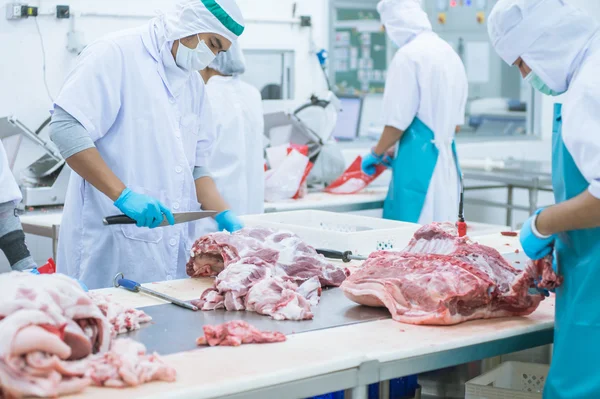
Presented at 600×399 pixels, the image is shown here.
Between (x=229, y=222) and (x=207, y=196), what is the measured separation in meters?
0.25

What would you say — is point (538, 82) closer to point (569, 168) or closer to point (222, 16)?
point (569, 168)

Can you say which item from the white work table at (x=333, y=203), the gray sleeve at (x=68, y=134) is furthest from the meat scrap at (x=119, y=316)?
the white work table at (x=333, y=203)

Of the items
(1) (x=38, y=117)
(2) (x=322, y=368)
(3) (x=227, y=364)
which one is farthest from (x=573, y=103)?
(1) (x=38, y=117)

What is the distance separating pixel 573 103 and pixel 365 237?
1.35 metres

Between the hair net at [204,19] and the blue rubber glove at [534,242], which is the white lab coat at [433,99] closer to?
the hair net at [204,19]

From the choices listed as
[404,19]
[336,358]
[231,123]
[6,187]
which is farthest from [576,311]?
[404,19]

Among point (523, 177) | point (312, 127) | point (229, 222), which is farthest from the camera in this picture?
point (523, 177)

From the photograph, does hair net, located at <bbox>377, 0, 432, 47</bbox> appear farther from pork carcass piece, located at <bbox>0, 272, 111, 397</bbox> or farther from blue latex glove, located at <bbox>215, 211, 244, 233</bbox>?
pork carcass piece, located at <bbox>0, 272, 111, 397</bbox>

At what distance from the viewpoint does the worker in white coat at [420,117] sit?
5207 millimetres

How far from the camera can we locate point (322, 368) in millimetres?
1907

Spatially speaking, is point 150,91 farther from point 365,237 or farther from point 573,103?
point 573,103

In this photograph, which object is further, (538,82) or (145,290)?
(145,290)

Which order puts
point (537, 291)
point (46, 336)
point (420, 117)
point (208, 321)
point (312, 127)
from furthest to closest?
1. point (312, 127)
2. point (420, 117)
3. point (537, 291)
4. point (208, 321)
5. point (46, 336)

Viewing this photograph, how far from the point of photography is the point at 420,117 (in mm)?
5289
